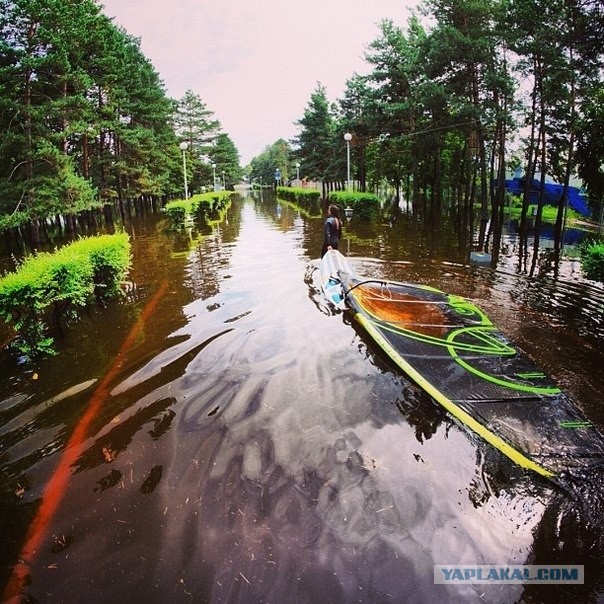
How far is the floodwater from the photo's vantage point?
9.88ft

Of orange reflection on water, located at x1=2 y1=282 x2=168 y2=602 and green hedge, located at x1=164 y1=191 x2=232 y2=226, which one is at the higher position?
green hedge, located at x1=164 y1=191 x2=232 y2=226

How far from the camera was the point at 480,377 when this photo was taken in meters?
5.15

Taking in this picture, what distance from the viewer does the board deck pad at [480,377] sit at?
389 cm

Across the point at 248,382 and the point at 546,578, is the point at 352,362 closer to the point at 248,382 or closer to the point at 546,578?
the point at 248,382

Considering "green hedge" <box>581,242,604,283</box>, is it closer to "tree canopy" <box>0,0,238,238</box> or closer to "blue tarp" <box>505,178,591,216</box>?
"tree canopy" <box>0,0,238,238</box>

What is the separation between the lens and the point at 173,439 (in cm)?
463

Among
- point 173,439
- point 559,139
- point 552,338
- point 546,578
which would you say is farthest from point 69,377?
point 559,139

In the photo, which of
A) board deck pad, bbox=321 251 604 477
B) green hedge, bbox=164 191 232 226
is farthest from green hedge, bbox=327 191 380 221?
board deck pad, bbox=321 251 604 477

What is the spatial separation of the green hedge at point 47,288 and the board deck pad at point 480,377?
5416 mm

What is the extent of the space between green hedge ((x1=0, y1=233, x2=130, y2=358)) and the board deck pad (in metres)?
5.42

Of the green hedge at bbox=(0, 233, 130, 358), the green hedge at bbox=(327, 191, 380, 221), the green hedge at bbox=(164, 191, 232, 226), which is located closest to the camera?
the green hedge at bbox=(0, 233, 130, 358)

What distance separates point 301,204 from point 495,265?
3214 cm

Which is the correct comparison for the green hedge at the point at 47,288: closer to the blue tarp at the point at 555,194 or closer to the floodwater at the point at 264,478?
the floodwater at the point at 264,478

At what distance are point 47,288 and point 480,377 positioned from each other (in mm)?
7046
